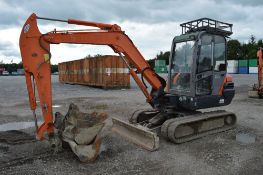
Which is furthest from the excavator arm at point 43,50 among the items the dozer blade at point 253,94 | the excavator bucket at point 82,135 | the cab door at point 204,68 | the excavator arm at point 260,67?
the dozer blade at point 253,94

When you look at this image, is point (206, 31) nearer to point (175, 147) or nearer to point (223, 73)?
point (223, 73)

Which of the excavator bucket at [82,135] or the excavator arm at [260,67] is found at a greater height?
the excavator arm at [260,67]

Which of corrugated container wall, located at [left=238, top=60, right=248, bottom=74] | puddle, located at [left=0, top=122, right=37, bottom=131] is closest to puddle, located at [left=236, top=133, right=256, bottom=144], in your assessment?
puddle, located at [left=0, top=122, right=37, bottom=131]

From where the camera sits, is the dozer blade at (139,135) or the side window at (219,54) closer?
the dozer blade at (139,135)

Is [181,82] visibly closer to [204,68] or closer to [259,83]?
[204,68]

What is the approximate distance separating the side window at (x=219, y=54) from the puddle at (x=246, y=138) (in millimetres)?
1823

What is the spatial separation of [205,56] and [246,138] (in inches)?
92.2

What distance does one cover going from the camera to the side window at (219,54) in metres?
7.84

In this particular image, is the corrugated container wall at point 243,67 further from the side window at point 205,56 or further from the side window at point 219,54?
the side window at point 205,56

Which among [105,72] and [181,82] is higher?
[105,72]

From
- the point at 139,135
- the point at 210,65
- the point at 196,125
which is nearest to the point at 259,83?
the point at 210,65

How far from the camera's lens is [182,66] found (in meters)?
7.85

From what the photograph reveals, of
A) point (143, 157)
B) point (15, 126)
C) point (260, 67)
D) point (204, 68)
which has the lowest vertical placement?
point (143, 157)

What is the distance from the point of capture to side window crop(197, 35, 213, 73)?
7543 mm
